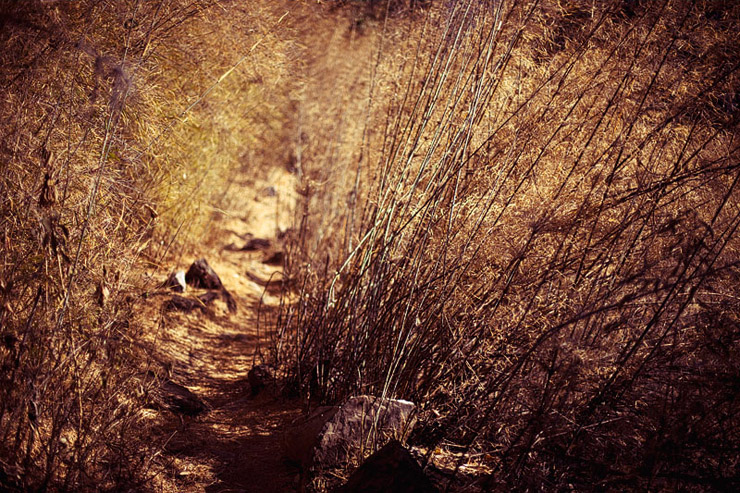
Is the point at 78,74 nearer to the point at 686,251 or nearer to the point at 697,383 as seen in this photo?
the point at 686,251

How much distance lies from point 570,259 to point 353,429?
1194 millimetres

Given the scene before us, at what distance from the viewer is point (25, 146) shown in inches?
79.0

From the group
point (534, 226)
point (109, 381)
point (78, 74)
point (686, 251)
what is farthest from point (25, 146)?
point (686, 251)

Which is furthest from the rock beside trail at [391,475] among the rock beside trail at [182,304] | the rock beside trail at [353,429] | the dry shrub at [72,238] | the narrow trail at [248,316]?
the rock beside trail at [182,304]

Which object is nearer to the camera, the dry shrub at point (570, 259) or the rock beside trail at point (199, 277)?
the dry shrub at point (570, 259)

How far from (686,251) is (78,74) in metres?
2.50

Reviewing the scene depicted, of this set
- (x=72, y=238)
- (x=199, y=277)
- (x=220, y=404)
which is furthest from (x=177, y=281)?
(x=72, y=238)

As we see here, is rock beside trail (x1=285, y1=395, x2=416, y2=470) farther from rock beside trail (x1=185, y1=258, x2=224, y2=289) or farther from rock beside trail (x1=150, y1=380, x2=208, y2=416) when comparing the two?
rock beside trail (x1=185, y1=258, x2=224, y2=289)

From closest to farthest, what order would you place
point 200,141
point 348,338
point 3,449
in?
point 3,449, point 348,338, point 200,141

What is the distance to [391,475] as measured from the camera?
1.90 m

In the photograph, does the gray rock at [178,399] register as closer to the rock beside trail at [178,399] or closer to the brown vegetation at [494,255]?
the rock beside trail at [178,399]

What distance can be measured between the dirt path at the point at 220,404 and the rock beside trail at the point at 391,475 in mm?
515

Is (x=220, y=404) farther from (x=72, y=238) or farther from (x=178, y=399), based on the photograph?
(x=72, y=238)

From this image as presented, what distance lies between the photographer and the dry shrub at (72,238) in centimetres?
187
